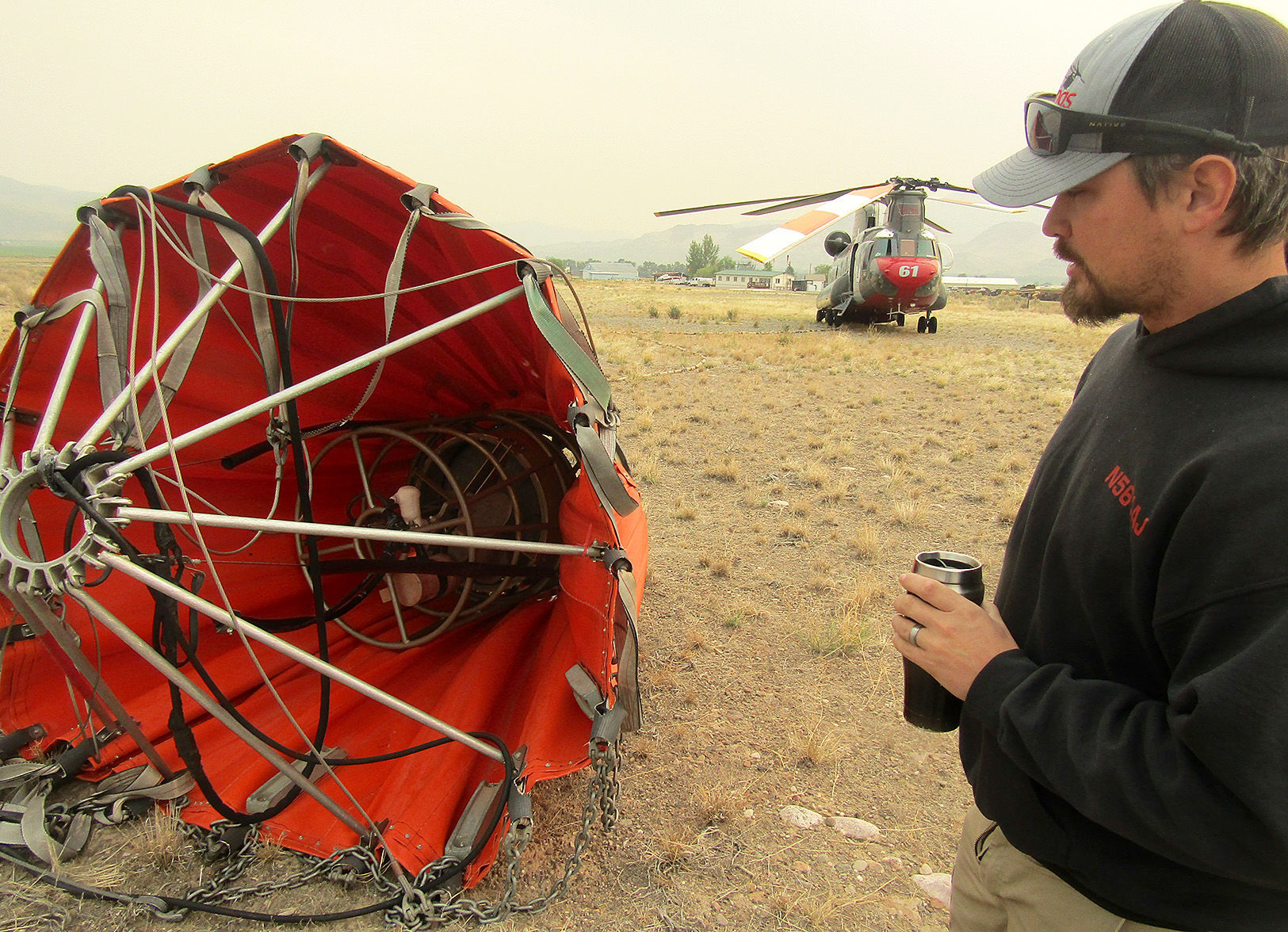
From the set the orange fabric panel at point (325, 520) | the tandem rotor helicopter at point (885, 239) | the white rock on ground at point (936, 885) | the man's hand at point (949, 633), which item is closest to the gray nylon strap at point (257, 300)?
the orange fabric panel at point (325, 520)

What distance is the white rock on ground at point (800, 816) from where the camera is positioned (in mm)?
2709

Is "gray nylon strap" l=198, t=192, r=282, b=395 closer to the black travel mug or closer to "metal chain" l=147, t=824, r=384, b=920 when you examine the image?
"metal chain" l=147, t=824, r=384, b=920

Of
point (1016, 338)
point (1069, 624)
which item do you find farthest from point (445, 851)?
point (1016, 338)

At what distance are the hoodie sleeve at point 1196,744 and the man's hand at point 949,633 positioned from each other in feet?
0.43

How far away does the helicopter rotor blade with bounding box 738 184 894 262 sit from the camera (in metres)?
15.8

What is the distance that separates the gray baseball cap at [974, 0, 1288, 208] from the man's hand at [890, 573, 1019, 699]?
0.72 meters

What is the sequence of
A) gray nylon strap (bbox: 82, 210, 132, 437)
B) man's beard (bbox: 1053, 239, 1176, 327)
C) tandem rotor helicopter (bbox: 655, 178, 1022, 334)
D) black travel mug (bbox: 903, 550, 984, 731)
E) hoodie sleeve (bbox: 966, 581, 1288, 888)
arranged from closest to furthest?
hoodie sleeve (bbox: 966, 581, 1288, 888) < man's beard (bbox: 1053, 239, 1176, 327) < black travel mug (bbox: 903, 550, 984, 731) < gray nylon strap (bbox: 82, 210, 132, 437) < tandem rotor helicopter (bbox: 655, 178, 1022, 334)

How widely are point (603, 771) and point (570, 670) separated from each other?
48 centimetres

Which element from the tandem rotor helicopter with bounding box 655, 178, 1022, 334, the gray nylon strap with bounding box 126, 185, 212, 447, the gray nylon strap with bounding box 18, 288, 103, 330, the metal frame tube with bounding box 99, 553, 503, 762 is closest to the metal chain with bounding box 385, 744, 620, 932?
the metal frame tube with bounding box 99, 553, 503, 762

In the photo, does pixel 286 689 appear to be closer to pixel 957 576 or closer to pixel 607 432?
pixel 607 432

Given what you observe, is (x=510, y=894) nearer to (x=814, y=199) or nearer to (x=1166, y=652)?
(x=1166, y=652)

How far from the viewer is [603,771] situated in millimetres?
2301

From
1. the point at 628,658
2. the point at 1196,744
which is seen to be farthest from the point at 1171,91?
the point at 628,658

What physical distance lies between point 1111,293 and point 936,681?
830 mm
